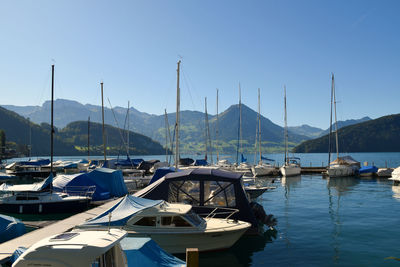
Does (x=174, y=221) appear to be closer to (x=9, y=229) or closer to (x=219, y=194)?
(x=219, y=194)

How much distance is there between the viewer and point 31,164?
71250mm

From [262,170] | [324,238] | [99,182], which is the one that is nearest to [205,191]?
[324,238]

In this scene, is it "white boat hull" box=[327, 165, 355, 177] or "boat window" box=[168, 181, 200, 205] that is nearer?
"boat window" box=[168, 181, 200, 205]

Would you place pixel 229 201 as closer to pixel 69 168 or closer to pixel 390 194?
pixel 390 194

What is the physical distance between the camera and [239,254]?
15.5m

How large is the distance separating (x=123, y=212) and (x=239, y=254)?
6350mm

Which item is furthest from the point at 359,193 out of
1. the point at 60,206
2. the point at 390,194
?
the point at 60,206

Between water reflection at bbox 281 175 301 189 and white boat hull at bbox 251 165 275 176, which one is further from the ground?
white boat hull at bbox 251 165 275 176

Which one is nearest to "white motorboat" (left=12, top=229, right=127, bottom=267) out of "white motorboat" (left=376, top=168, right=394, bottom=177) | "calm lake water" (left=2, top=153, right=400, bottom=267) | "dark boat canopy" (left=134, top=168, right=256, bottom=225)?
"calm lake water" (left=2, top=153, right=400, bottom=267)

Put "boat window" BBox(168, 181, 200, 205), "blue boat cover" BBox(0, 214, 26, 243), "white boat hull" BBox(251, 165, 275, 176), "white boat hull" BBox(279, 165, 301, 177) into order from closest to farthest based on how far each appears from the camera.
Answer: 1. "blue boat cover" BBox(0, 214, 26, 243)
2. "boat window" BBox(168, 181, 200, 205)
3. "white boat hull" BBox(279, 165, 301, 177)
4. "white boat hull" BBox(251, 165, 275, 176)

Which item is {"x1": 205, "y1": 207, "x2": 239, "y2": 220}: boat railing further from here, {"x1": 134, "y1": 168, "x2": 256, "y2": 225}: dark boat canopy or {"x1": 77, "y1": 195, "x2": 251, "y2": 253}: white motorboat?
{"x1": 77, "y1": 195, "x2": 251, "y2": 253}: white motorboat

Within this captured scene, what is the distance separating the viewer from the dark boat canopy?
661 inches

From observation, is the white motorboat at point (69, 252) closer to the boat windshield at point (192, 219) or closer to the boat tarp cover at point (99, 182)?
the boat windshield at point (192, 219)

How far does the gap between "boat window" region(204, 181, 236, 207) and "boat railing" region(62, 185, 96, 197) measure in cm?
1486
